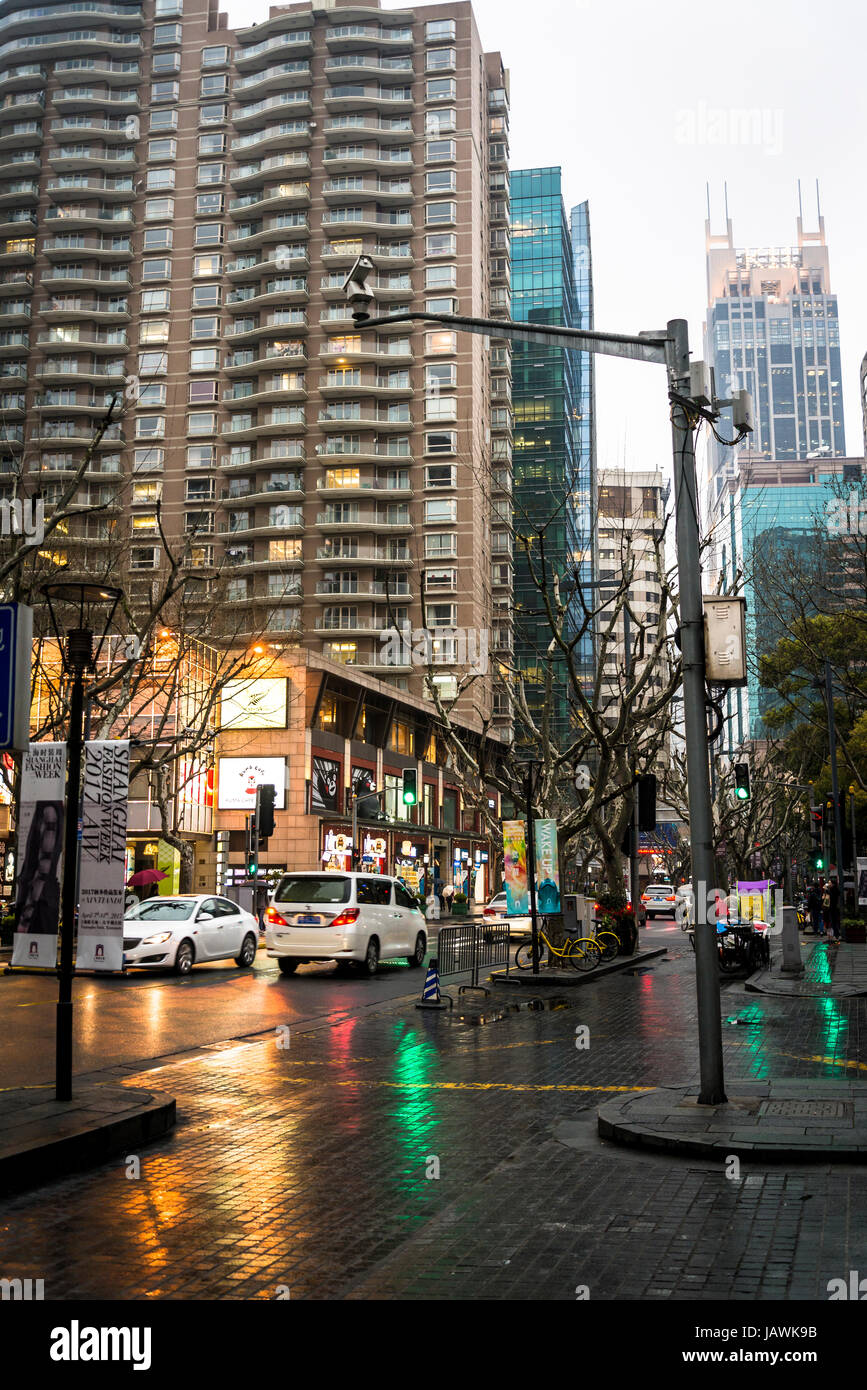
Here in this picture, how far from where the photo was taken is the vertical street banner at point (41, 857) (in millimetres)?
9273

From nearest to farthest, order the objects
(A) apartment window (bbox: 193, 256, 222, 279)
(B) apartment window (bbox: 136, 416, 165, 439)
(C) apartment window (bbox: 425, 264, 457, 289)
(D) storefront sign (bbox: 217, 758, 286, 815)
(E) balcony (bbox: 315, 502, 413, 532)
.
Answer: (D) storefront sign (bbox: 217, 758, 286, 815)
(E) balcony (bbox: 315, 502, 413, 532)
(C) apartment window (bbox: 425, 264, 457, 289)
(B) apartment window (bbox: 136, 416, 165, 439)
(A) apartment window (bbox: 193, 256, 222, 279)

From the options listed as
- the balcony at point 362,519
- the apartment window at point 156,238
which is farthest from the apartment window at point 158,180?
the balcony at point 362,519

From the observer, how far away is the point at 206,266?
87812mm

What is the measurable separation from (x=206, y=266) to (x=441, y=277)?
17858 millimetres

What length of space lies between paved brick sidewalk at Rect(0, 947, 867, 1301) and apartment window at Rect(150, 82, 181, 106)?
9484 centimetres

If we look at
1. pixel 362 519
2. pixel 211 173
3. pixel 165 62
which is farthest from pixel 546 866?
pixel 165 62

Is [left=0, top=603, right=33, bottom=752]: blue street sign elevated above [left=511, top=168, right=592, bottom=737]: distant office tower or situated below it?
below

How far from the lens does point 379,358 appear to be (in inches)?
3223

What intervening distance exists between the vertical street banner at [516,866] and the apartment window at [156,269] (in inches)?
2892

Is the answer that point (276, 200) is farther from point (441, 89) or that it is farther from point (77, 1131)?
point (77, 1131)

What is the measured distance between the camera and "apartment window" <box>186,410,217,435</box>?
8456 cm

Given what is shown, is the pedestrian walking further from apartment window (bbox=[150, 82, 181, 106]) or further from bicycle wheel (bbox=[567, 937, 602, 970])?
apartment window (bbox=[150, 82, 181, 106])

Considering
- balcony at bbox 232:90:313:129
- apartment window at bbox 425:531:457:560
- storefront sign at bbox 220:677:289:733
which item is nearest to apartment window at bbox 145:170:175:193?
balcony at bbox 232:90:313:129
